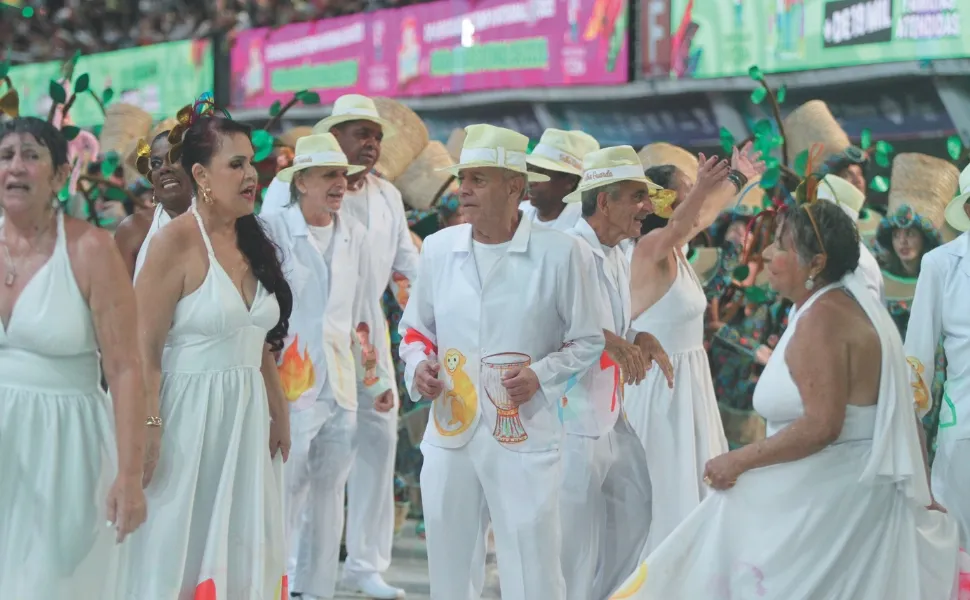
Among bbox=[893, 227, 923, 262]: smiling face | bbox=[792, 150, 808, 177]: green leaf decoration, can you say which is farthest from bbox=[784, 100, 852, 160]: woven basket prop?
bbox=[792, 150, 808, 177]: green leaf decoration

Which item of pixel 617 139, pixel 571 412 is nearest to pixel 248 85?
pixel 617 139

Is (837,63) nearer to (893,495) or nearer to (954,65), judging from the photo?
(954,65)

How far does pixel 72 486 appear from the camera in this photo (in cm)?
315

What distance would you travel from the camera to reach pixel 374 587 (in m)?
5.73

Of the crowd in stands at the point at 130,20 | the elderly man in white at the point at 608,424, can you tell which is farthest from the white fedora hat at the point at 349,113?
the crowd in stands at the point at 130,20

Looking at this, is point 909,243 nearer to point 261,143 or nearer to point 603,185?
point 603,185

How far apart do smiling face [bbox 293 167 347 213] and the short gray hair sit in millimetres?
1065

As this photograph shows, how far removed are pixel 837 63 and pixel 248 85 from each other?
7.37 m

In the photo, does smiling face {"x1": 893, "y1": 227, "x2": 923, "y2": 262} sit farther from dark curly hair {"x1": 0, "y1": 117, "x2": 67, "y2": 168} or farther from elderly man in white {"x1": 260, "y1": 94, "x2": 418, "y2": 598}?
dark curly hair {"x1": 0, "y1": 117, "x2": 67, "y2": 168}

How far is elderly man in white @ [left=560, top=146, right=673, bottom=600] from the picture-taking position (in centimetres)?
452

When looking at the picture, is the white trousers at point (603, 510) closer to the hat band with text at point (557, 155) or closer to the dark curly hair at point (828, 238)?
the hat band with text at point (557, 155)

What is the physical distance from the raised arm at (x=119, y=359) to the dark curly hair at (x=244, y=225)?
2.15ft

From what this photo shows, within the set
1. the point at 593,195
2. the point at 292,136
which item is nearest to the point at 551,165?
the point at 593,195

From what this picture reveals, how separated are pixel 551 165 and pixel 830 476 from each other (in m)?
2.07
